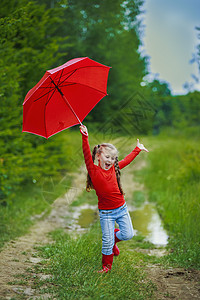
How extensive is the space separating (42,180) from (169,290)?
455 cm

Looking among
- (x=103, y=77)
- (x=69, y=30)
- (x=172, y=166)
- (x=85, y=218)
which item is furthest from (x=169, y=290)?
(x=69, y=30)

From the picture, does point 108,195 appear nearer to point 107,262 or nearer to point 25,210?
point 107,262

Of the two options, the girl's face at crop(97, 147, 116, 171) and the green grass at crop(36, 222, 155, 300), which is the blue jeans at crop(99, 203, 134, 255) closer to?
the green grass at crop(36, 222, 155, 300)

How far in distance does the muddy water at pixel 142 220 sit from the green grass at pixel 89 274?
1.04 metres

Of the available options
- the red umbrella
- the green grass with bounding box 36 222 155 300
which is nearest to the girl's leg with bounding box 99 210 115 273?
the green grass with bounding box 36 222 155 300

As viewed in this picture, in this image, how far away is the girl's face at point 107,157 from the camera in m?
3.39

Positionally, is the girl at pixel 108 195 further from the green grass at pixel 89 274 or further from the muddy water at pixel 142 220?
the muddy water at pixel 142 220

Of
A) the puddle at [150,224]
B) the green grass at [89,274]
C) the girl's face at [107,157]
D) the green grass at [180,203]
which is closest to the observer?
the green grass at [89,274]

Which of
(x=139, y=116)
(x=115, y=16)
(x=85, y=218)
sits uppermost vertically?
(x=115, y=16)

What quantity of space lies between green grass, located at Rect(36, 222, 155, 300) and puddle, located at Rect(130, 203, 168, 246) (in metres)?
0.93

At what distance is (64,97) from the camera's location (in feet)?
12.2

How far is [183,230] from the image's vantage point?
16.8ft

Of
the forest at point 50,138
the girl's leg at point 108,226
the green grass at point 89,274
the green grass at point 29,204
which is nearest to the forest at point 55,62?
the forest at point 50,138

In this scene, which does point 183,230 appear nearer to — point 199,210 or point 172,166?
point 199,210
